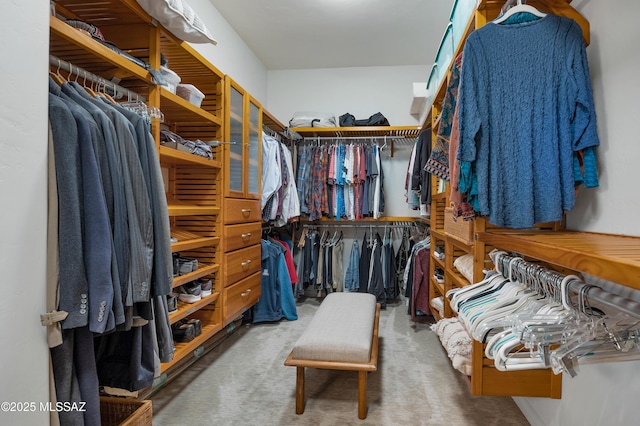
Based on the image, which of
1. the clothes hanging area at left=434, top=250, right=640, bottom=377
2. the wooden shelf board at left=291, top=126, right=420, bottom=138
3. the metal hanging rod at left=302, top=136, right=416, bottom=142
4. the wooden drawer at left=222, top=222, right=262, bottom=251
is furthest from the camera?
the metal hanging rod at left=302, top=136, right=416, bottom=142

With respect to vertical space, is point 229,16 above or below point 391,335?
above

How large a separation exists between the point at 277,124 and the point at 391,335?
7.71 ft

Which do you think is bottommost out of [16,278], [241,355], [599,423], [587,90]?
[241,355]

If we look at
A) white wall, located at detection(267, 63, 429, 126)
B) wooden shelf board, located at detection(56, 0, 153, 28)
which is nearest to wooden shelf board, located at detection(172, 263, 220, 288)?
wooden shelf board, located at detection(56, 0, 153, 28)

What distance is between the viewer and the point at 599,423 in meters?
1.18

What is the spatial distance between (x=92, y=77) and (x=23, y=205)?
0.65 metres

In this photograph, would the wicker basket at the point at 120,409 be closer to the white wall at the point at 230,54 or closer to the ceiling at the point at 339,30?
the white wall at the point at 230,54

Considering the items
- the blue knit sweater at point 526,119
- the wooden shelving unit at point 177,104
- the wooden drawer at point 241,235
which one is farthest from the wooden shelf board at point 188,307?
the blue knit sweater at point 526,119

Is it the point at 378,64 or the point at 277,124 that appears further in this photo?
the point at 378,64

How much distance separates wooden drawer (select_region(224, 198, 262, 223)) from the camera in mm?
2482

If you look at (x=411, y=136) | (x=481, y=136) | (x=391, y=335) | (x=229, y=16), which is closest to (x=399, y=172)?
(x=411, y=136)

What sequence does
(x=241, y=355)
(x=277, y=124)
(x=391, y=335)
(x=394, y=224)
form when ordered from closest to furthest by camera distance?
1. (x=241, y=355)
2. (x=391, y=335)
3. (x=277, y=124)
4. (x=394, y=224)

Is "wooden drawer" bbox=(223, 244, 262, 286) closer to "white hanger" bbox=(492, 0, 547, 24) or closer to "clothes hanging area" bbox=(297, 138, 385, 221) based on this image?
"clothes hanging area" bbox=(297, 138, 385, 221)

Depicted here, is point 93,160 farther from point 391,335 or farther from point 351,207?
point 351,207
